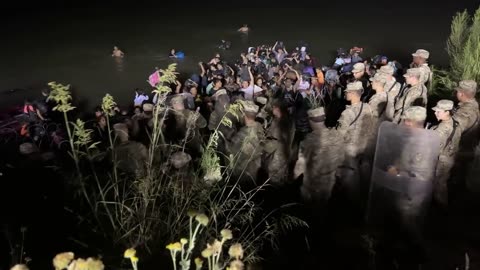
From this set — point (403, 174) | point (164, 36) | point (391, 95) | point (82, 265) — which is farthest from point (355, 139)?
point (164, 36)

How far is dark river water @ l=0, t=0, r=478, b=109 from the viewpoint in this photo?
1600cm

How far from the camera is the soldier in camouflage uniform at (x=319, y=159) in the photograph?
583 cm

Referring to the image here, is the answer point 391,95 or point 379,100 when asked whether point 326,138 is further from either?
point 391,95

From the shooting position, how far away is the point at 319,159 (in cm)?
585

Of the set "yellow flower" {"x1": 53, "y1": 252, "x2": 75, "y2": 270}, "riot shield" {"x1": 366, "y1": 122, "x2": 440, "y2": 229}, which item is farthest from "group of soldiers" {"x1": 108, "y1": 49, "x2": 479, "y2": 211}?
"yellow flower" {"x1": 53, "y1": 252, "x2": 75, "y2": 270}

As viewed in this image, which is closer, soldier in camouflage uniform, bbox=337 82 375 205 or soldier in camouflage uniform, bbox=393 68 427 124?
soldier in camouflage uniform, bbox=337 82 375 205

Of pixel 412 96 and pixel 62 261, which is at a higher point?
pixel 62 261

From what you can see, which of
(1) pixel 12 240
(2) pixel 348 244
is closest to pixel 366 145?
(2) pixel 348 244

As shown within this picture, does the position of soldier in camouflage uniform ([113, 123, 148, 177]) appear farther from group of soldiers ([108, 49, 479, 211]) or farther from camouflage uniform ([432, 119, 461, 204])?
camouflage uniform ([432, 119, 461, 204])

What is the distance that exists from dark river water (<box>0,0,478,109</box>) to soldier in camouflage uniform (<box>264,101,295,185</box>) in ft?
24.9

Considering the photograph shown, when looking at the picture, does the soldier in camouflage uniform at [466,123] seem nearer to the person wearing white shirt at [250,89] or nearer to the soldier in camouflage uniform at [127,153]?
the soldier in camouflage uniform at [127,153]

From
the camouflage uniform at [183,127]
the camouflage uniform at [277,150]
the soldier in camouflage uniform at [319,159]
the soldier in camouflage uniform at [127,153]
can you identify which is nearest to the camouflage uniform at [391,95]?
the soldier in camouflage uniform at [319,159]

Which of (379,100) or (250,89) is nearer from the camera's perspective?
(379,100)

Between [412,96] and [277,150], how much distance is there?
210 centimetres
